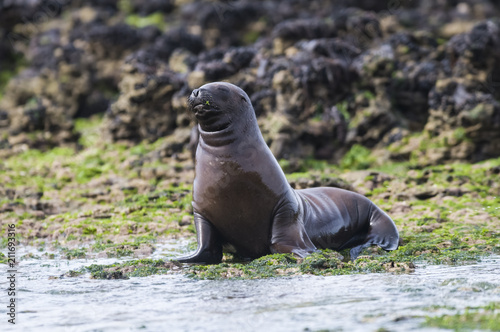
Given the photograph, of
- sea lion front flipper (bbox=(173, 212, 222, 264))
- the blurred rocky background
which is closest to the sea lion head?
sea lion front flipper (bbox=(173, 212, 222, 264))

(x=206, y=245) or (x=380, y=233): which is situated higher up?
(x=206, y=245)

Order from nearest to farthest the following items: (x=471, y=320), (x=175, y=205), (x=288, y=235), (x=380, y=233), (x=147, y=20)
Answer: (x=471, y=320) → (x=288, y=235) → (x=380, y=233) → (x=175, y=205) → (x=147, y=20)

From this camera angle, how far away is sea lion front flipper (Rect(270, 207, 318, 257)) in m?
5.93

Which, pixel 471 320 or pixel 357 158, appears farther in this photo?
pixel 357 158

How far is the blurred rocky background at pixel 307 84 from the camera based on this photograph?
12.8 m

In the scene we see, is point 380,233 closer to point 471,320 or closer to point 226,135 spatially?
point 226,135

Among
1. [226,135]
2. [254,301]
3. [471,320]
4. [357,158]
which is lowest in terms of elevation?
[357,158]

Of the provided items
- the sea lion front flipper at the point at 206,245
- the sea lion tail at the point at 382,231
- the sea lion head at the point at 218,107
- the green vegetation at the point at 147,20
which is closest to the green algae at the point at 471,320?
A: the sea lion front flipper at the point at 206,245

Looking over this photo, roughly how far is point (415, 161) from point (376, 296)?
28.1 ft

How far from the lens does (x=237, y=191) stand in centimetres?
604

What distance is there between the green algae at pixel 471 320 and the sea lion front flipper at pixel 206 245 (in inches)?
Answer: 112

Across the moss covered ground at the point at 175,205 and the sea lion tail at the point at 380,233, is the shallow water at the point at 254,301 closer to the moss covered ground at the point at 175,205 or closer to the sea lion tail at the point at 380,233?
the moss covered ground at the point at 175,205

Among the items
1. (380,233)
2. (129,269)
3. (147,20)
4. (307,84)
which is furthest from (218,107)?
(147,20)

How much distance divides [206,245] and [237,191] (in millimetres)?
568
